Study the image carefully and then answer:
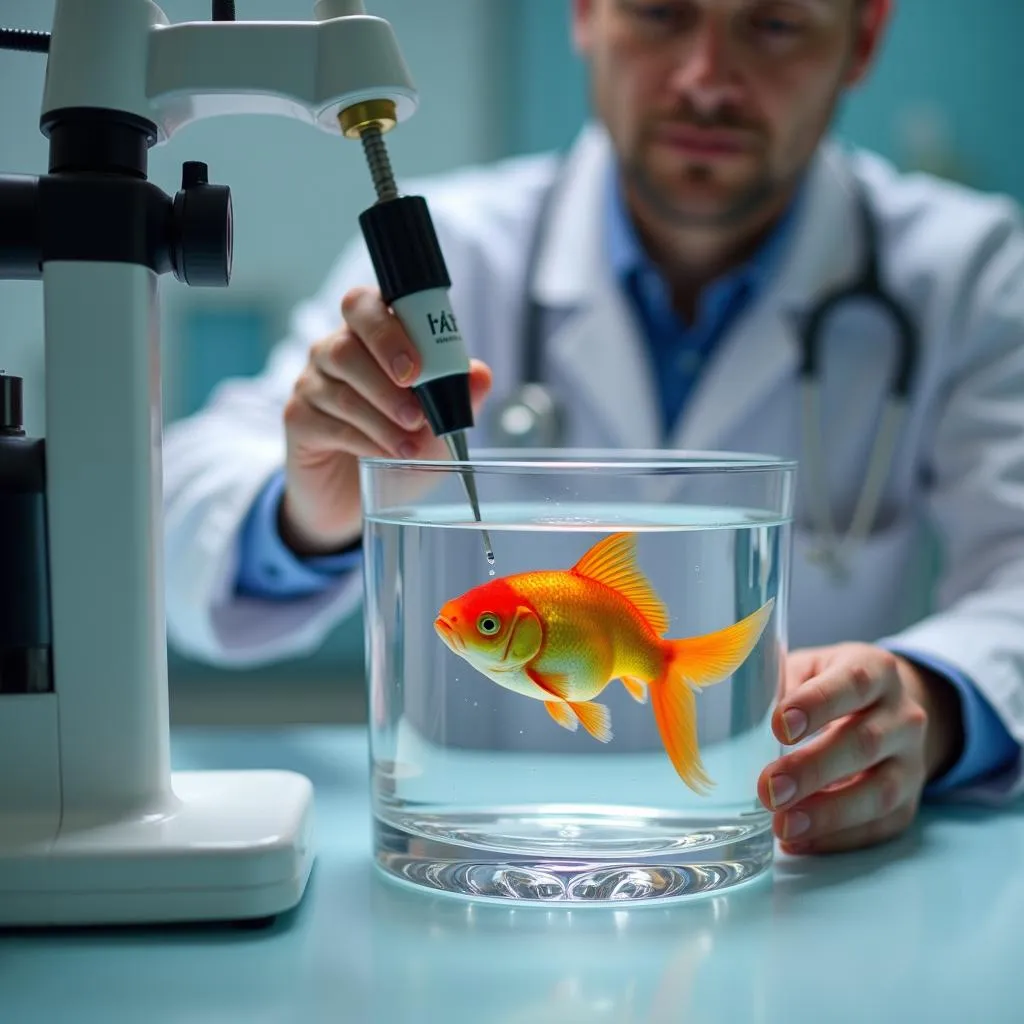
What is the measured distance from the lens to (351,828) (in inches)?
23.5

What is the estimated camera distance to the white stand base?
1.46 feet

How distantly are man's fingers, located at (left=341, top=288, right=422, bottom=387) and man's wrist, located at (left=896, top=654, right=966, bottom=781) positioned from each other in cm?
35

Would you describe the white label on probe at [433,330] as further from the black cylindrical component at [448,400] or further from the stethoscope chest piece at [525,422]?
the stethoscope chest piece at [525,422]

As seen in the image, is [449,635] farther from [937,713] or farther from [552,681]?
[937,713]

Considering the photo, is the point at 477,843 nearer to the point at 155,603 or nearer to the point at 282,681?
the point at 155,603

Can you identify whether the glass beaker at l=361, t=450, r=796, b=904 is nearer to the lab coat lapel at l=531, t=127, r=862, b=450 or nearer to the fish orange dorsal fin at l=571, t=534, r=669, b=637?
the fish orange dorsal fin at l=571, t=534, r=669, b=637

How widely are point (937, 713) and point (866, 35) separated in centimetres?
89

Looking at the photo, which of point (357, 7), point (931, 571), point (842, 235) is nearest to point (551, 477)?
point (357, 7)

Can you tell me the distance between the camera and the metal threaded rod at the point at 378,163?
0.48 metres

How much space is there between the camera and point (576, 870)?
46 centimetres

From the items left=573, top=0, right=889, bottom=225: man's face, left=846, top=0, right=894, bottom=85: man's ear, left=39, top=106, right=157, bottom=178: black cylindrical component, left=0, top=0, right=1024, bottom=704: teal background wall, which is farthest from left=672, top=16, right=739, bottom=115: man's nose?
left=0, top=0, right=1024, bottom=704: teal background wall

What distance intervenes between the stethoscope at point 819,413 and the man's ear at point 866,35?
0.17m

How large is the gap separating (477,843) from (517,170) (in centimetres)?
121

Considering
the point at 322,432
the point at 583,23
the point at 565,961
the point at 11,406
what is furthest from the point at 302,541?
the point at 583,23
